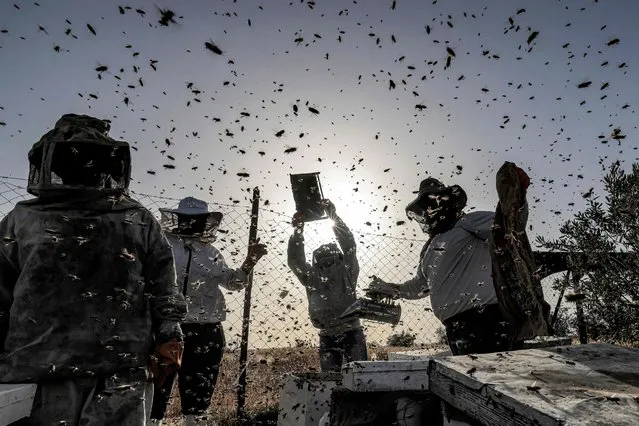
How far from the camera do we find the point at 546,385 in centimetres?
164

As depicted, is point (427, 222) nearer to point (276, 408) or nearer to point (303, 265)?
point (303, 265)

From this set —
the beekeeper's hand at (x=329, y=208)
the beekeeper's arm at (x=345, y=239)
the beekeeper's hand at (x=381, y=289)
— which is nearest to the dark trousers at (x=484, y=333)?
the beekeeper's hand at (x=381, y=289)

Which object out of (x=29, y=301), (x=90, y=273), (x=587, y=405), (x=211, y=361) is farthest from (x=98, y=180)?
(x=587, y=405)

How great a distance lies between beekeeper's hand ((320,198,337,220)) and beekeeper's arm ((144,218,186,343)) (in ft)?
12.2

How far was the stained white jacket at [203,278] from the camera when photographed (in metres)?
4.93

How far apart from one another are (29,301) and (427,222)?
3804 millimetres

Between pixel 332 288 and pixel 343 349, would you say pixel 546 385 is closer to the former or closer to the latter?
pixel 343 349

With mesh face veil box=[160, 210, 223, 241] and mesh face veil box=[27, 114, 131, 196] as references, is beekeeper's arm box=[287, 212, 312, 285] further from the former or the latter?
mesh face veil box=[27, 114, 131, 196]

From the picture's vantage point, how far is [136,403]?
8.15 feet

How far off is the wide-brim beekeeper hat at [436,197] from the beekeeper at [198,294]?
245cm

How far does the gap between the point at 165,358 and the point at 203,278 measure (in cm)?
247

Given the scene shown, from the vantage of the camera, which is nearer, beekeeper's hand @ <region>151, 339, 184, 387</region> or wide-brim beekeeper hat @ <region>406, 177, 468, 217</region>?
beekeeper's hand @ <region>151, 339, 184, 387</region>

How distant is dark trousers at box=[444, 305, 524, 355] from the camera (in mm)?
3682

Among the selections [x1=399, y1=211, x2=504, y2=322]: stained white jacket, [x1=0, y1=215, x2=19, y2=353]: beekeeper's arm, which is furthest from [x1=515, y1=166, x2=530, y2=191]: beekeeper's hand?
[x1=0, y1=215, x2=19, y2=353]: beekeeper's arm
